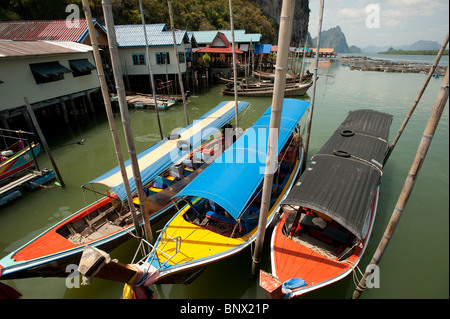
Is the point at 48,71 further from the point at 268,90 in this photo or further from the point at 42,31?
the point at 268,90

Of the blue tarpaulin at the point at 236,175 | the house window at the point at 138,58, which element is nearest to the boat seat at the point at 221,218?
the blue tarpaulin at the point at 236,175

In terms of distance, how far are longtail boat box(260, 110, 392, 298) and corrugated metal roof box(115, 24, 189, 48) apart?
24.3 metres

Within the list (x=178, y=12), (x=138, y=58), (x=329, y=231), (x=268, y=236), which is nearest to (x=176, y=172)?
(x=268, y=236)

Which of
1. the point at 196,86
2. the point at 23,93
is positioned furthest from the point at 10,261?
the point at 196,86

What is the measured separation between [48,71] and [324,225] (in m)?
19.5

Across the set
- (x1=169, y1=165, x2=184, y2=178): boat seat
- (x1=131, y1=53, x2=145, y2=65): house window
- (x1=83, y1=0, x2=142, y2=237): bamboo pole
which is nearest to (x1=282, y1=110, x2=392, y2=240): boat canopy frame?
(x1=83, y1=0, x2=142, y2=237): bamboo pole

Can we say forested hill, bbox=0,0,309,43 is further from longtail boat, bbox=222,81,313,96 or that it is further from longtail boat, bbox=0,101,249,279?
longtail boat, bbox=0,101,249,279

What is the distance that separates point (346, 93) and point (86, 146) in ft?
103

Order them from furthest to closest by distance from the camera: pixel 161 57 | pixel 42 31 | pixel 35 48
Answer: pixel 161 57, pixel 42 31, pixel 35 48

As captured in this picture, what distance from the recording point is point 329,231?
679 cm

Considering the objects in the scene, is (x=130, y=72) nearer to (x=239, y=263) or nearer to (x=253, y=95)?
(x=253, y=95)

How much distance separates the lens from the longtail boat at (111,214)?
6.44 m

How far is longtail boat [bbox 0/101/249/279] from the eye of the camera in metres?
6.44

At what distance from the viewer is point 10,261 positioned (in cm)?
620
